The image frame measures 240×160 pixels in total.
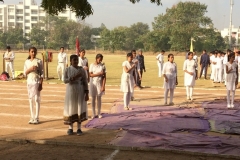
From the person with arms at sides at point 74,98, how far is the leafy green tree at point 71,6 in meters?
2.34

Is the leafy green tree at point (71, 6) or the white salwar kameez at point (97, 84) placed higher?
the leafy green tree at point (71, 6)

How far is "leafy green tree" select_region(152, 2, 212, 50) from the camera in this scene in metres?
69.3

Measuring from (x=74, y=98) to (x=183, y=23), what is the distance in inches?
2704

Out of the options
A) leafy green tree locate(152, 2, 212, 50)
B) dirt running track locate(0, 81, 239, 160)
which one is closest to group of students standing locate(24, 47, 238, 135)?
dirt running track locate(0, 81, 239, 160)

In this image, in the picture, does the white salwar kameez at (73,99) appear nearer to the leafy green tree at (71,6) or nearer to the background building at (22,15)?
the leafy green tree at (71,6)

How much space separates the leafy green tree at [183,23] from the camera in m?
69.3

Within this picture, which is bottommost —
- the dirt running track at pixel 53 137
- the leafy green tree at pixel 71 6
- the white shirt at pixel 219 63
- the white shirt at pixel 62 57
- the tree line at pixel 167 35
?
the dirt running track at pixel 53 137

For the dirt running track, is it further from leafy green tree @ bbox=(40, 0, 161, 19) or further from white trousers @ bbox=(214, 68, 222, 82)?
white trousers @ bbox=(214, 68, 222, 82)

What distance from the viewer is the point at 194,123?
8680 millimetres

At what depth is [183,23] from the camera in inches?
2906

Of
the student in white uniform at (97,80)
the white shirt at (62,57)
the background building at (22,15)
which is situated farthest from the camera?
the background building at (22,15)

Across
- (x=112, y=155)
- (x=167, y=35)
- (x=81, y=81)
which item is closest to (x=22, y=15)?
(x=167, y=35)

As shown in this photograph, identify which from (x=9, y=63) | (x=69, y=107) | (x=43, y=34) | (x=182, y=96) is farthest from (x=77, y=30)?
(x=69, y=107)

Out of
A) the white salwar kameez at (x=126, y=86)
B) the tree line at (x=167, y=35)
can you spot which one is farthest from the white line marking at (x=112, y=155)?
the tree line at (x=167, y=35)
